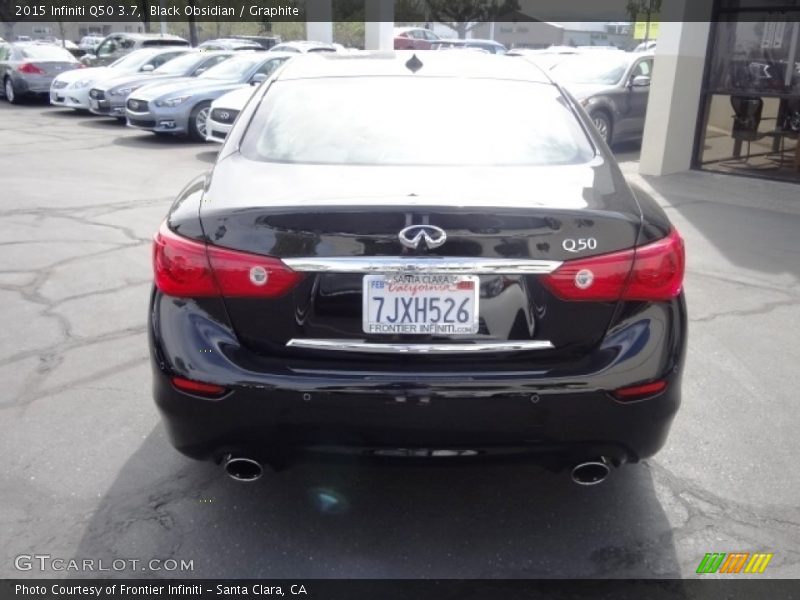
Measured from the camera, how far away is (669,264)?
2.68 meters

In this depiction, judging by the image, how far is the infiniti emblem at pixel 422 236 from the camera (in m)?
2.48

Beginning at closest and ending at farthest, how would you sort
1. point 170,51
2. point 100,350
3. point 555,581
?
point 555,581 → point 100,350 → point 170,51

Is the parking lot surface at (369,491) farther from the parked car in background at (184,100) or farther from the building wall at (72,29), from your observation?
the building wall at (72,29)

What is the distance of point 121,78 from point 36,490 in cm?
1526

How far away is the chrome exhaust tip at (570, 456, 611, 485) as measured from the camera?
2.76 m

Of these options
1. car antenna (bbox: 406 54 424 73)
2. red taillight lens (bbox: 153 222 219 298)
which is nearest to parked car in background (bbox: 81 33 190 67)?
car antenna (bbox: 406 54 424 73)

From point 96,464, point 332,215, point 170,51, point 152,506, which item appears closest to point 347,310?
point 332,215

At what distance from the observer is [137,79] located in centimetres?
1642

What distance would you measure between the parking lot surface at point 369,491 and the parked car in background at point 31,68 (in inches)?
673

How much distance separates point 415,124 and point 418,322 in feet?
3.75

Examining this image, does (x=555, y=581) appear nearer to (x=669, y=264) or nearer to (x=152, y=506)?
(x=669, y=264)

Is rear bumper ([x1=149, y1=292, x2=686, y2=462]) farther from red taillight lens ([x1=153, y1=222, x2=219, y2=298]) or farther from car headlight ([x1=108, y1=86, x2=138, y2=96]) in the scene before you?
car headlight ([x1=108, y1=86, x2=138, y2=96])

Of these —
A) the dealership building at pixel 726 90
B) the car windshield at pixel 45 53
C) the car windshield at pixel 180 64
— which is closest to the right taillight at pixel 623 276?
the dealership building at pixel 726 90

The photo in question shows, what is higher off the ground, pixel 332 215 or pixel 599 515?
pixel 332 215
